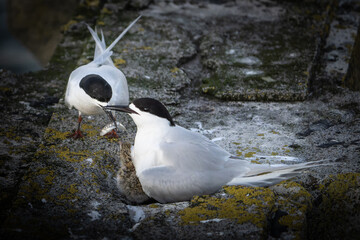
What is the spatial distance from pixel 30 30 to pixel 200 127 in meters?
3.09

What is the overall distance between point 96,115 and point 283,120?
130cm

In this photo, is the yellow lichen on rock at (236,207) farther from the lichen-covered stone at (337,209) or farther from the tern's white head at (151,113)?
the tern's white head at (151,113)

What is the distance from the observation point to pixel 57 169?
7.91 feet

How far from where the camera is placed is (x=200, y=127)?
297cm

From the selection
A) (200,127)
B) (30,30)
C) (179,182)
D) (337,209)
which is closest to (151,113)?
(179,182)

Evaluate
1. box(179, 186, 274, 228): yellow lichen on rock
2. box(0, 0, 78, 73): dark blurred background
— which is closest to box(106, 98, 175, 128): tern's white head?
box(179, 186, 274, 228): yellow lichen on rock

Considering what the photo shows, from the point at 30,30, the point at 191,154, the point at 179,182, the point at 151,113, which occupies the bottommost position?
the point at 30,30

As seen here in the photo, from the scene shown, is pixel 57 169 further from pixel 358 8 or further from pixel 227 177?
pixel 358 8

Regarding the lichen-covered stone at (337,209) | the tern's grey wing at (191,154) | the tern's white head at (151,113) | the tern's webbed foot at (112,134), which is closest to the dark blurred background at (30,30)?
the tern's webbed foot at (112,134)

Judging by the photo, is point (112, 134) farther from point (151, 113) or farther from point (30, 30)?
point (30, 30)

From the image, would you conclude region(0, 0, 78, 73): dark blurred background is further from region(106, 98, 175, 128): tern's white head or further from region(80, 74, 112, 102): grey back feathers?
region(106, 98, 175, 128): tern's white head

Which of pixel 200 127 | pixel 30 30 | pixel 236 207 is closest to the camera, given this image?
pixel 236 207

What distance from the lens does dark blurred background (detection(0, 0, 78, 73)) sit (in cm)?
459

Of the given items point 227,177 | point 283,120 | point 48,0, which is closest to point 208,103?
point 283,120
